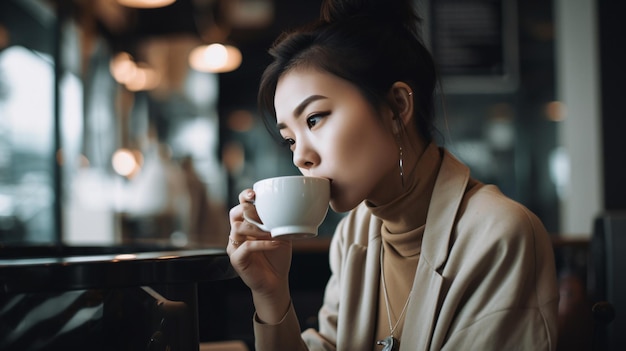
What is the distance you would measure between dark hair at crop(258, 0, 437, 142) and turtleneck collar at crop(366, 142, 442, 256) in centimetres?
7

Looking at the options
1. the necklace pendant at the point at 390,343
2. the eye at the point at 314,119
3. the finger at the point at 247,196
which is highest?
the eye at the point at 314,119

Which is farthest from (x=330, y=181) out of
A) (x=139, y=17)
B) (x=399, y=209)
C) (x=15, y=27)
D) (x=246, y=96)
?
(x=139, y=17)

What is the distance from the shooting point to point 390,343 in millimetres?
1113

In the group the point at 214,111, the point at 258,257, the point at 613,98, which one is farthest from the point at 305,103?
the point at 214,111

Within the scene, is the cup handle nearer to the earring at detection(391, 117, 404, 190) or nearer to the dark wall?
the earring at detection(391, 117, 404, 190)

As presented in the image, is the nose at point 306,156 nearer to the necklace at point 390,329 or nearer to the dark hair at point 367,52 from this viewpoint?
the dark hair at point 367,52

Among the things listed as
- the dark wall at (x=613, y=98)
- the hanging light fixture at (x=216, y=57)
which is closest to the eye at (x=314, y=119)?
the dark wall at (x=613, y=98)

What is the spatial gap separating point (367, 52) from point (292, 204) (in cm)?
33

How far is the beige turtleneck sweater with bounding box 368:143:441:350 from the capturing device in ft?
3.97

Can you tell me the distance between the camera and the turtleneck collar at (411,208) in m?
1.21

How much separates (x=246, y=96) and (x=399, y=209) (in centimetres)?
624

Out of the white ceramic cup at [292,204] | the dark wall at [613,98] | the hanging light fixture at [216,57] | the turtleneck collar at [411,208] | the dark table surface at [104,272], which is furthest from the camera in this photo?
the hanging light fixture at [216,57]

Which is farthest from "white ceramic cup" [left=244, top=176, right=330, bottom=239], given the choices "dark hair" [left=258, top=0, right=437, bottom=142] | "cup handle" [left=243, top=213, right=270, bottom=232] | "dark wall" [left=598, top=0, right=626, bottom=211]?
"dark wall" [left=598, top=0, right=626, bottom=211]

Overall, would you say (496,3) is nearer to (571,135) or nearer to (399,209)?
(571,135)
